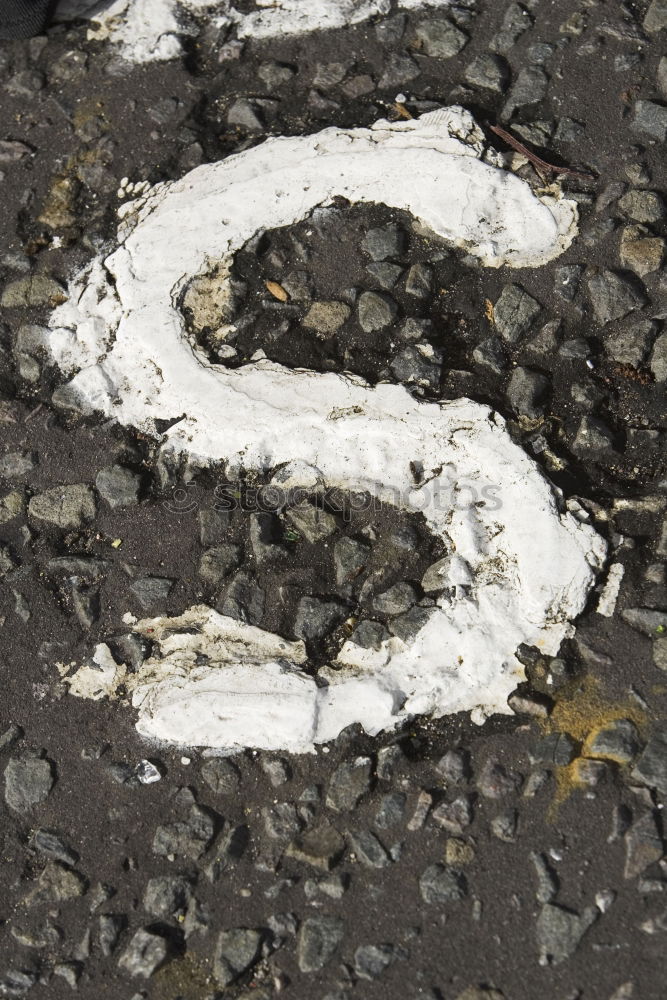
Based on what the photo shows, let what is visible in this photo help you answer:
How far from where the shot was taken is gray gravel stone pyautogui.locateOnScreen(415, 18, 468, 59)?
3420 millimetres

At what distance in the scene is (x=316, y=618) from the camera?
2.63m

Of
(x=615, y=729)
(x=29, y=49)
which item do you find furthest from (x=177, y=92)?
(x=615, y=729)

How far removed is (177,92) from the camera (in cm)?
347

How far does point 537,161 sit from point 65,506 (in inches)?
77.3

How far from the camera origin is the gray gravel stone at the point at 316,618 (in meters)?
2.62

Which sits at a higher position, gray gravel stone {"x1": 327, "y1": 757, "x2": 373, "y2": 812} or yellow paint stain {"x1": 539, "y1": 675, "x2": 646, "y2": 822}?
yellow paint stain {"x1": 539, "y1": 675, "x2": 646, "y2": 822}

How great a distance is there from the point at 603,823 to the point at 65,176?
9.37 ft

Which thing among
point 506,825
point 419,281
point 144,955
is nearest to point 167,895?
point 144,955

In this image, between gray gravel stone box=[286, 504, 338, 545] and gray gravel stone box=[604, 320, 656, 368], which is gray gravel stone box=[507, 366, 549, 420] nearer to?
gray gravel stone box=[604, 320, 656, 368]

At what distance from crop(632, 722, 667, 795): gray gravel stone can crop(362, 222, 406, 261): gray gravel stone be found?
173 cm

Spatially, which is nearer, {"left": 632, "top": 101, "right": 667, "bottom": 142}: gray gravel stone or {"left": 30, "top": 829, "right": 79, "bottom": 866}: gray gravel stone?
{"left": 30, "top": 829, "right": 79, "bottom": 866}: gray gravel stone

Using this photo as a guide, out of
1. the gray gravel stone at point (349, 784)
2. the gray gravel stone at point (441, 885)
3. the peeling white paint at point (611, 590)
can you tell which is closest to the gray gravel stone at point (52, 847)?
the gray gravel stone at point (349, 784)

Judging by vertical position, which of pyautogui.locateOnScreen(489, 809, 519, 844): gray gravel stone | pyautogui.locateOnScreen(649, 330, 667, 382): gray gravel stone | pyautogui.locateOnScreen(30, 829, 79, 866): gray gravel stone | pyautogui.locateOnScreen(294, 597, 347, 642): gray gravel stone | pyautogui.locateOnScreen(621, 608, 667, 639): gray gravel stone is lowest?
pyautogui.locateOnScreen(30, 829, 79, 866): gray gravel stone
